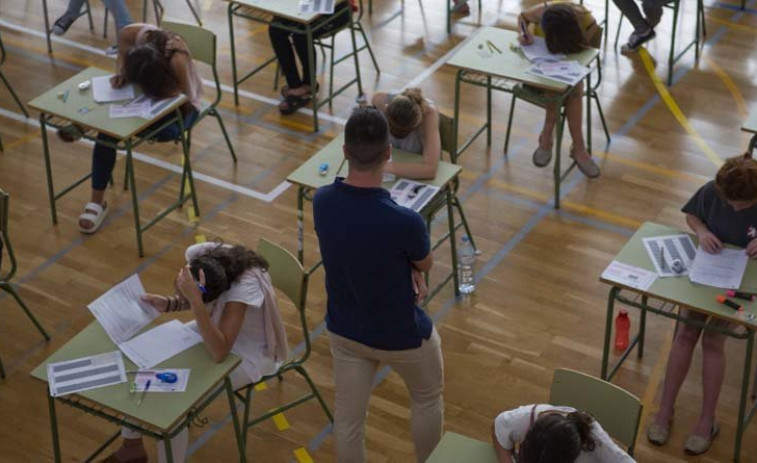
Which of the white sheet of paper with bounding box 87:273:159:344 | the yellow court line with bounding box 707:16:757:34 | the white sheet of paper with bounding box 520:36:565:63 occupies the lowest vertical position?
the yellow court line with bounding box 707:16:757:34

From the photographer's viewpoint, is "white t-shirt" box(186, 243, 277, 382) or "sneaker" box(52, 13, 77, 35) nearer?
"white t-shirt" box(186, 243, 277, 382)

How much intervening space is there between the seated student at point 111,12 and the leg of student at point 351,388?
17.3 feet

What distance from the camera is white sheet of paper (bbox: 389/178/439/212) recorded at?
5.54 metres

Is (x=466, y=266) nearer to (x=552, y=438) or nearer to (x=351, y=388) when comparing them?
(x=351, y=388)

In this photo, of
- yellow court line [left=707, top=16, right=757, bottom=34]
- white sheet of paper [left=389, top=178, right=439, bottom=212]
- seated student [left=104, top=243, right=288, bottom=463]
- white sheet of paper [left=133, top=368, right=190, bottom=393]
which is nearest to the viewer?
white sheet of paper [left=133, top=368, right=190, bottom=393]

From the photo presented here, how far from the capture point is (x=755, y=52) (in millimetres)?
8555

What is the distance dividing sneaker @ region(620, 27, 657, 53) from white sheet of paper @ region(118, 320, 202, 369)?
5119 mm

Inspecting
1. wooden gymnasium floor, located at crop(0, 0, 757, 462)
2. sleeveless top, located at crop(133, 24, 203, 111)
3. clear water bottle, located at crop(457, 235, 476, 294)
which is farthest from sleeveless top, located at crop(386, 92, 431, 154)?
sleeveless top, located at crop(133, 24, 203, 111)

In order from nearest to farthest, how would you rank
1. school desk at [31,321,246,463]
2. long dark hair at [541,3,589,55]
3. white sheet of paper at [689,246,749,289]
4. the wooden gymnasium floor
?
1. school desk at [31,321,246,463]
2. white sheet of paper at [689,246,749,289]
3. the wooden gymnasium floor
4. long dark hair at [541,3,589,55]

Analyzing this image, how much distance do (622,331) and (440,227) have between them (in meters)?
1.45

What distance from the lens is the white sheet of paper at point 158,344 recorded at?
4547 millimetres

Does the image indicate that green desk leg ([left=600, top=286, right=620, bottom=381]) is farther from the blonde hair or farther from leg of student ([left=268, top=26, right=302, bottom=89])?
leg of student ([left=268, top=26, right=302, bottom=89])

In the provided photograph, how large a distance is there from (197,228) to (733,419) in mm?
3370

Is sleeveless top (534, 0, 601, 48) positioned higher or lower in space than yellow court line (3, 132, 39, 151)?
higher
